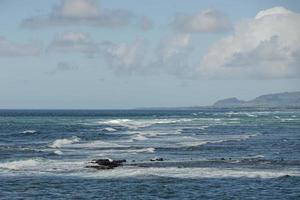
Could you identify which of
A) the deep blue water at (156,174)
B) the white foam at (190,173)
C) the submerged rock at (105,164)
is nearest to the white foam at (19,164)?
the deep blue water at (156,174)

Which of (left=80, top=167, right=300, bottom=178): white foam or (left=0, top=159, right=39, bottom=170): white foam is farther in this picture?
(left=0, top=159, right=39, bottom=170): white foam

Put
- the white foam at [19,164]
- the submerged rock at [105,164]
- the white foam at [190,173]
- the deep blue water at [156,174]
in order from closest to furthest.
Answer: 1. the deep blue water at [156,174]
2. the white foam at [190,173]
3. the submerged rock at [105,164]
4. the white foam at [19,164]

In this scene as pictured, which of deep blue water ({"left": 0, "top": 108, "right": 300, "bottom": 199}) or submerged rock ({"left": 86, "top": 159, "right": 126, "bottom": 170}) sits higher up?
submerged rock ({"left": 86, "top": 159, "right": 126, "bottom": 170})

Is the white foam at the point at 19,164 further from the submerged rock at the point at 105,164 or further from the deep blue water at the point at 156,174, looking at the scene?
the submerged rock at the point at 105,164

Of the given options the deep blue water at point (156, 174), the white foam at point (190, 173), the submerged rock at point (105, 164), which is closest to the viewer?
the deep blue water at point (156, 174)

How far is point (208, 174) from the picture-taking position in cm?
4316

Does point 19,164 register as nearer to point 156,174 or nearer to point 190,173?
point 156,174

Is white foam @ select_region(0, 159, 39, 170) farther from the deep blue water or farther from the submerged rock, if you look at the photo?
the submerged rock

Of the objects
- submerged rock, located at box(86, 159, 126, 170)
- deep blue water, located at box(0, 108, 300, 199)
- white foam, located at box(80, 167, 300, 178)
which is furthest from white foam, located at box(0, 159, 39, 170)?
white foam, located at box(80, 167, 300, 178)

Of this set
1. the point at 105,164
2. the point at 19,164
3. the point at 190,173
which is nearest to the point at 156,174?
the point at 190,173

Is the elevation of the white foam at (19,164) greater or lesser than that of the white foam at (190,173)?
greater

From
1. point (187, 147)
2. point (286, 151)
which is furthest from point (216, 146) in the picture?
point (286, 151)

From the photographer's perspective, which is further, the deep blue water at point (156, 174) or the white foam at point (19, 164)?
the white foam at point (19, 164)

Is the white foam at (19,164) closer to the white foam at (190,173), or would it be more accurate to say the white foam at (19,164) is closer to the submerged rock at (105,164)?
the submerged rock at (105,164)
